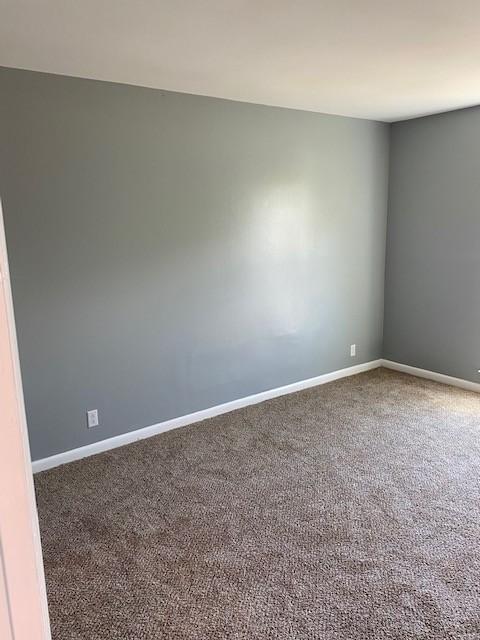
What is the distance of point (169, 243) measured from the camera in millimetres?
3453

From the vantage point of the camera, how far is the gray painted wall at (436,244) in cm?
415

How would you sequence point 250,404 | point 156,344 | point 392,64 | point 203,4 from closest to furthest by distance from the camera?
point 203,4, point 392,64, point 156,344, point 250,404

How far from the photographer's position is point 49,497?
2.77 m

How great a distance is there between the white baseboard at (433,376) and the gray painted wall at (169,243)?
627mm

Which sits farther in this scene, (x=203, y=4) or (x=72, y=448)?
(x=72, y=448)

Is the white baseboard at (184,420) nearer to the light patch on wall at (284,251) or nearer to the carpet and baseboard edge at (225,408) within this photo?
the carpet and baseboard edge at (225,408)

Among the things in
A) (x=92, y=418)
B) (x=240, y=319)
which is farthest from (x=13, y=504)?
(x=240, y=319)

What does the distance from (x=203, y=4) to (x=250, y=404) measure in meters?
2.92

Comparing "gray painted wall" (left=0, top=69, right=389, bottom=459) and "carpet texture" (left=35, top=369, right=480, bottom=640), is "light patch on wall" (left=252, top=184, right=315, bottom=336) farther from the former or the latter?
"carpet texture" (left=35, top=369, right=480, bottom=640)

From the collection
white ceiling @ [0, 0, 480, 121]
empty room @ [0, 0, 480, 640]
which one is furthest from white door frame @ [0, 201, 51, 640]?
white ceiling @ [0, 0, 480, 121]

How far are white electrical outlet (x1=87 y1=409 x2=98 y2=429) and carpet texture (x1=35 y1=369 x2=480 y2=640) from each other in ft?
0.79

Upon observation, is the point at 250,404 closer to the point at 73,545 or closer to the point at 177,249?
the point at 177,249

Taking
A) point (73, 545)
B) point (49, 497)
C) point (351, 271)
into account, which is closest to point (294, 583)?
point (73, 545)

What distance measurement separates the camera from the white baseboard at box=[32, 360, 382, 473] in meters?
3.16
